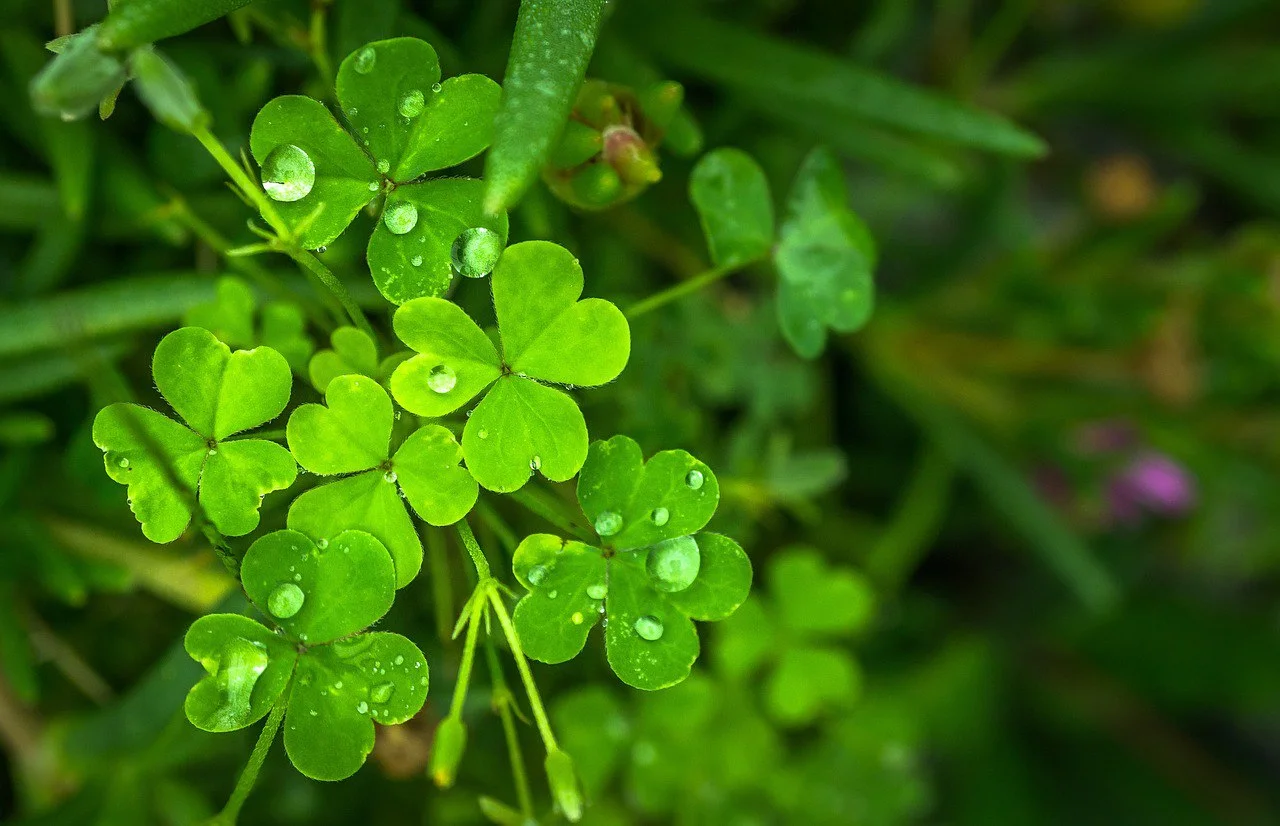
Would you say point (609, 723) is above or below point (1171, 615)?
above

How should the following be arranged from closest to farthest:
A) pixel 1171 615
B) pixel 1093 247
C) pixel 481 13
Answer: pixel 481 13, pixel 1093 247, pixel 1171 615

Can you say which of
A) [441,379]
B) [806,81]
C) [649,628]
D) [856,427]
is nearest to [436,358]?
[441,379]

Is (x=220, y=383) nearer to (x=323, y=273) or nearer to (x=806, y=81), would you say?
(x=323, y=273)

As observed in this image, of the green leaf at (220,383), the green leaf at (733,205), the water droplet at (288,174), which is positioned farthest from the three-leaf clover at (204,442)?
the green leaf at (733,205)

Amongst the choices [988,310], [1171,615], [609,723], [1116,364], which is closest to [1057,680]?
[1171,615]

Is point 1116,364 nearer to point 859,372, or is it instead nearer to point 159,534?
point 859,372

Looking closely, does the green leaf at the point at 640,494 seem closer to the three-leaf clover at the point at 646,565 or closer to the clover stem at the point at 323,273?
the three-leaf clover at the point at 646,565

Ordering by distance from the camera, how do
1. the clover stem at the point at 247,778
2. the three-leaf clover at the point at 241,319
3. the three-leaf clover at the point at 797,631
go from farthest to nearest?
the three-leaf clover at the point at 797,631 < the three-leaf clover at the point at 241,319 < the clover stem at the point at 247,778
